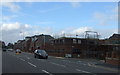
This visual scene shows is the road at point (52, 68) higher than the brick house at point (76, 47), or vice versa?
the brick house at point (76, 47)

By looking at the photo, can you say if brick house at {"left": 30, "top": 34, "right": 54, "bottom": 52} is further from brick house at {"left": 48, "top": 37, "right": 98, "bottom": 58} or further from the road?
the road

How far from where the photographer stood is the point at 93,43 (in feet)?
219

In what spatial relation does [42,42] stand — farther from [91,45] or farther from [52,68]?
[52,68]

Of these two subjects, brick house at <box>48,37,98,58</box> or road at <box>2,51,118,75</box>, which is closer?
road at <box>2,51,118,75</box>

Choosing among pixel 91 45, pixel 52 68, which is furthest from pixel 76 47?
pixel 52 68

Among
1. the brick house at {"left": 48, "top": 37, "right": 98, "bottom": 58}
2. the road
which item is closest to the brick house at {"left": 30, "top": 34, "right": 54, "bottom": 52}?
the brick house at {"left": 48, "top": 37, "right": 98, "bottom": 58}

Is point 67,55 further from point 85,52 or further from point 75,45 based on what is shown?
point 75,45

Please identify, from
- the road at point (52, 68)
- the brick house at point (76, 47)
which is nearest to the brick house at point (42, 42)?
the brick house at point (76, 47)

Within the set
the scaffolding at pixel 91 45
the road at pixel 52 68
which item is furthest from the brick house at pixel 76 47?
the road at pixel 52 68

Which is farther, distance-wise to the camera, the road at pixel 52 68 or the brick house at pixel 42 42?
the brick house at pixel 42 42

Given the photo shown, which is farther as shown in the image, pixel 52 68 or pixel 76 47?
pixel 76 47

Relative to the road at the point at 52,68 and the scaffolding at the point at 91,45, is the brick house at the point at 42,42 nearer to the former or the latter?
the scaffolding at the point at 91,45

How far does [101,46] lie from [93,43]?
3525 mm

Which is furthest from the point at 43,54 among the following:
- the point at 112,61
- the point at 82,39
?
the point at 82,39
